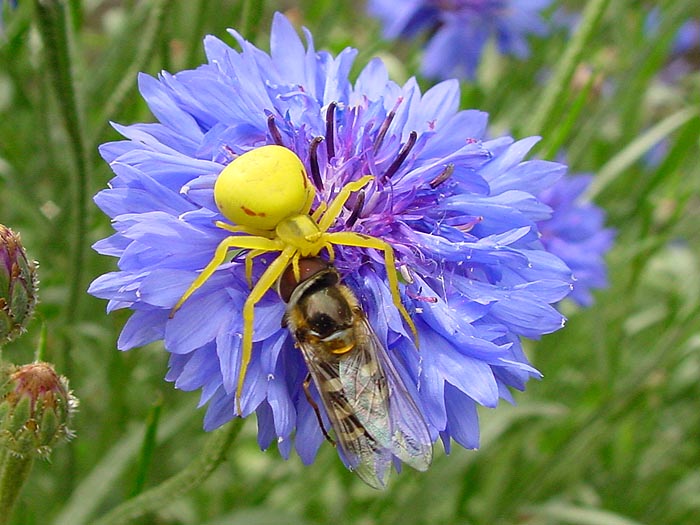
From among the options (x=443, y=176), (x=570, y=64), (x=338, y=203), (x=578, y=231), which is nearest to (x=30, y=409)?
(x=338, y=203)

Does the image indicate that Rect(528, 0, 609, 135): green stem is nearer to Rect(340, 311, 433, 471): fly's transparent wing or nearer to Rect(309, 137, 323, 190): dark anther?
Rect(309, 137, 323, 190): dark anther

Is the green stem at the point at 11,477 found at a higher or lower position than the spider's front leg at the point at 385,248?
lower

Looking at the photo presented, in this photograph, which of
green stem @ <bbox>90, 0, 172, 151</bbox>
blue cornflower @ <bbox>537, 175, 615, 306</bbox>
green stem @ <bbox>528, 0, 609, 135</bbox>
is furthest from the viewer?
blue cornflower @ <bbox>537, 175, 615, 306</bbox>

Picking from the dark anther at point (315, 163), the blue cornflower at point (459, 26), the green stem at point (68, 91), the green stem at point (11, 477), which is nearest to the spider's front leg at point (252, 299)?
the dark anther at point (315, 163)

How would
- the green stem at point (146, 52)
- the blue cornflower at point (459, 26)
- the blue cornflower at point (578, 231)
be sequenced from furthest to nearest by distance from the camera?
the blue cornflower at point (459, 26) → the blue cornflower at point (578, 231) → the green stem at point (146, 52)

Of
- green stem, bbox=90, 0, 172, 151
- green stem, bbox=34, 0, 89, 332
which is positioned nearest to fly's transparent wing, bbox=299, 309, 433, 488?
green stem, bbox=34, 0, 89, 332

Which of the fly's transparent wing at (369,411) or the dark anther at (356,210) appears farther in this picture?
the dark anther at (356,210)

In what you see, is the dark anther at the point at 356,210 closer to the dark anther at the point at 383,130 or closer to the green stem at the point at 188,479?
the dark anther at the point at 383,130

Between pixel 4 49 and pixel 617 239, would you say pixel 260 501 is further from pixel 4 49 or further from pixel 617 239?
pixel 617 239

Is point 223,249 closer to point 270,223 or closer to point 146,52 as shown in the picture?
point 270,223
